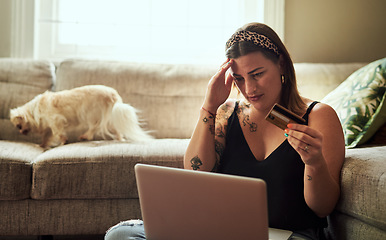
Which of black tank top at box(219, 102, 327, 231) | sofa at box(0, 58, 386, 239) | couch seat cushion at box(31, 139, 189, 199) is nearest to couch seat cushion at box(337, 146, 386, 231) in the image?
sofa at box(0, 58, 386, 239)

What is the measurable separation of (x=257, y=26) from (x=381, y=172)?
1.85 ft

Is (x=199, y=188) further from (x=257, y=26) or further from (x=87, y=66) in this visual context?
(x=87, y=66)

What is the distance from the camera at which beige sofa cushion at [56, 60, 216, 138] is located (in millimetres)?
2406

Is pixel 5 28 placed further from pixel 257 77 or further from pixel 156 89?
pixel 257 77

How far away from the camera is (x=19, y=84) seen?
94.6 inches

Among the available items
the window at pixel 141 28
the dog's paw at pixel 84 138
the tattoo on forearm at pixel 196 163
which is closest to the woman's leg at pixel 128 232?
the tattoo on forearm at pixel 196 163

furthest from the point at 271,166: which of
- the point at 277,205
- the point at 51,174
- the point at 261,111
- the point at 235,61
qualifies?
the point at 51,174

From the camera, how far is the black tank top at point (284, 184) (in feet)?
3.85

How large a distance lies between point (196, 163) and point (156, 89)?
3.71 ft

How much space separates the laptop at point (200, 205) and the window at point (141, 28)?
2.16 m

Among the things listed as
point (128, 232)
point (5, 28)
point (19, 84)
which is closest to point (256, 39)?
point (128, 232)

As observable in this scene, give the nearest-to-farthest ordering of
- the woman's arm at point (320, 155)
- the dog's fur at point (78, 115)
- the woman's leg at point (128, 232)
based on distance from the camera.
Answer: the woman's arm at point (320, 155) → the woman's leg at point (128, 232) → the dog's fur at point (78, 115)

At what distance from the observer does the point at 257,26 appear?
4.26 ft

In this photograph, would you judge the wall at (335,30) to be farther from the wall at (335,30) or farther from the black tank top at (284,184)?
the black tank top at (284,184)
